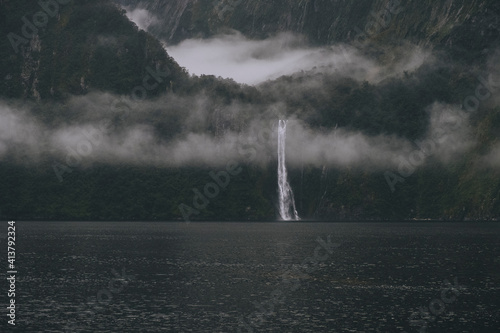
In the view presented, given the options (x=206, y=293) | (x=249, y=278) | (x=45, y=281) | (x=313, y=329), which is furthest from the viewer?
(x=249, y=278)

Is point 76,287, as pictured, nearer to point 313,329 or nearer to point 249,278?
point 249,278

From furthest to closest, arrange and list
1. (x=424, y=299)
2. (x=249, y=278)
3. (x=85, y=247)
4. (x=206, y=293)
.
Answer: (x=85, y=247) → (x=249, y=278) → (x=206, y=293) → (x=424, y=299)

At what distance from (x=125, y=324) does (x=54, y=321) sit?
8.95m

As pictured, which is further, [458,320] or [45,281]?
[45,281]

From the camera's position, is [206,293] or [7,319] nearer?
[7,319]

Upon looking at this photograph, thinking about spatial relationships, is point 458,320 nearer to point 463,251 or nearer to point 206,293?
point 206,293

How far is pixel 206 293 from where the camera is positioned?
336 feet

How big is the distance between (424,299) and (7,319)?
191 ft

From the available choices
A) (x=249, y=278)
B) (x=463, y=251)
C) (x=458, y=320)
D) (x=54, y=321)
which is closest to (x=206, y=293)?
(x=249, y=278)

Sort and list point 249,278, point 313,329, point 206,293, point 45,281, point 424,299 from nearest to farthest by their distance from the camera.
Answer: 1. point 313,329
2. point 424,299
3. point 206,293
4. point 45,281
5. point 249,278

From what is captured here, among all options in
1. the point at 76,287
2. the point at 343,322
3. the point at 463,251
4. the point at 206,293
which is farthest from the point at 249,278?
the point at 463,251

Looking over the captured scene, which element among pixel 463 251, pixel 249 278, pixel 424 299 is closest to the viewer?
pixel 424 299

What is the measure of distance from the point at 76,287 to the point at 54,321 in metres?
29.4

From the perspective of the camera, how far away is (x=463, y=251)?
17588 cm
